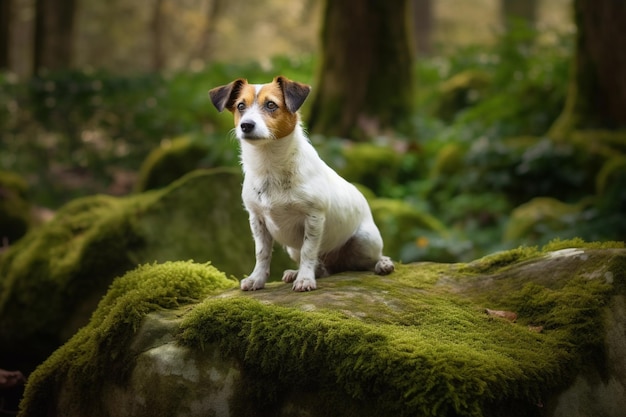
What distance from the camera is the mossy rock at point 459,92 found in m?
14.4

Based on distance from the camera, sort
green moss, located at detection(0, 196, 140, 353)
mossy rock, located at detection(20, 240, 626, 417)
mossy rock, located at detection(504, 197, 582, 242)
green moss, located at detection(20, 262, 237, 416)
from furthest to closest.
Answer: mossy rock, located at detection(504, 197, 582, 242)
green moss, located at detection(0, 196, 140, 353)
green moss, located at detection(20, 262, 237, 416)
mossy rock, located at detection(20, 240, 626, 417)

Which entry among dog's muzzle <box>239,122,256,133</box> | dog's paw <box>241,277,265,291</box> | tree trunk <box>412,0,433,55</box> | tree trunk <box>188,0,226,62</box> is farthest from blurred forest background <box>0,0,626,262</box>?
tree trunk <box>188,0,226,62</box>

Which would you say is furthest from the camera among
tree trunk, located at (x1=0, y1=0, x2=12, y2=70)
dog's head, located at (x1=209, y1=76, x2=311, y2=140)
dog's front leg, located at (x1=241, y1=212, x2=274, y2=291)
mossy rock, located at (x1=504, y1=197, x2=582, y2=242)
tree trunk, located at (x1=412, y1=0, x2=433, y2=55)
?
tree trunk, located at (x1=412, y1=0, x2=433, y2=55)

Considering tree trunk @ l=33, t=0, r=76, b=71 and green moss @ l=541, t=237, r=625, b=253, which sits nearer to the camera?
green moss @ l=541, t=237, r=625, b=253

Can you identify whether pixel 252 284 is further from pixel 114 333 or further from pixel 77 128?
pixel 77 128

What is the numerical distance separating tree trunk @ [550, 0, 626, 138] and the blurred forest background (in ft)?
0.11

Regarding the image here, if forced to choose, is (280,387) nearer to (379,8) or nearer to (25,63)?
(379,8)

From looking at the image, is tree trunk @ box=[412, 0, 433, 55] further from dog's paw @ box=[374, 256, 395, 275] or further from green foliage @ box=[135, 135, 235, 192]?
dog's paw @ box=[374, 256, 395, 275]

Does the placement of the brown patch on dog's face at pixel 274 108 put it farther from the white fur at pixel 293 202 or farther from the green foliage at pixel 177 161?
the green foliage at pixel 177 161

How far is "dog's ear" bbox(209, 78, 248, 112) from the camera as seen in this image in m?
4.48

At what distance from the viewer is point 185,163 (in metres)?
10.4

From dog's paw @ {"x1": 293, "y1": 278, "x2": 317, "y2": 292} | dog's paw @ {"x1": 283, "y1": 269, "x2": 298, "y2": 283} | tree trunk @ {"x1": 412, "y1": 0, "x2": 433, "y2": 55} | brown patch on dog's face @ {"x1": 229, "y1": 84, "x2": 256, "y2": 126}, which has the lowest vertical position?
dog's paw @ {"x1": 283, "y1": 269, "x2": 298, "y2": 283}

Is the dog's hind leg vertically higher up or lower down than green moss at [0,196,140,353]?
higher up

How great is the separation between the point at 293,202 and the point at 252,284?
2.14 feet
